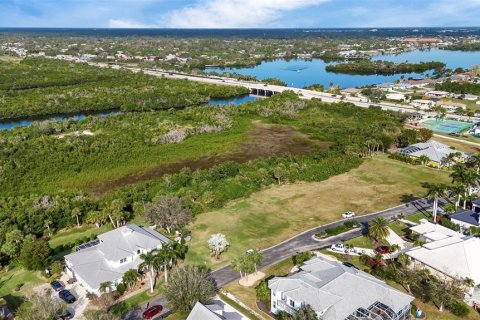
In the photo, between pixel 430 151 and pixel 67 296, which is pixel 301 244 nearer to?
A: pixel 67 296

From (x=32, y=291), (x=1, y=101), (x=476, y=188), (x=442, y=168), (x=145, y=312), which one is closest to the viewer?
(x=145, y=312)

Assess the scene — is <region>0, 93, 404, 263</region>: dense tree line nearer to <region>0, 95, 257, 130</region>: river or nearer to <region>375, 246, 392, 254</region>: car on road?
<region>0, 95, 257, 130</region>: river

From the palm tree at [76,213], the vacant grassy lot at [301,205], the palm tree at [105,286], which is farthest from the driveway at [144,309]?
the palm tree at [76,213]

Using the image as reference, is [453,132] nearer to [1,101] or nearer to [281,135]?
[281,135]

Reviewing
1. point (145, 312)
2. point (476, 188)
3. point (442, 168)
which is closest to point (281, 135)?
point (442, 168)

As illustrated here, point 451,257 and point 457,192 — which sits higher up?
point 457,192

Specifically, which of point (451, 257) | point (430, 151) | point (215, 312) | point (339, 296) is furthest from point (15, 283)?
point (430, 151)
